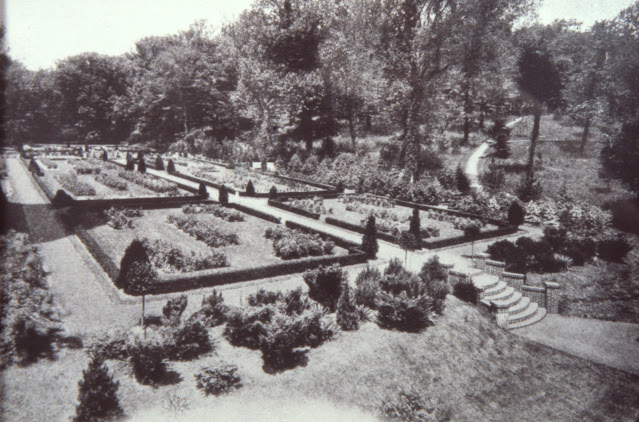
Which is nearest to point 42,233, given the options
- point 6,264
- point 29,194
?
point 6,264

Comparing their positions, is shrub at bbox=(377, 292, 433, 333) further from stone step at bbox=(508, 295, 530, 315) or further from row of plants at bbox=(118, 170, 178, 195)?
row of plants at bbox=(118, 170, 178, 195)

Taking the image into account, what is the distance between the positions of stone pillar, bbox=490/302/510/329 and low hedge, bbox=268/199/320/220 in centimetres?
1267

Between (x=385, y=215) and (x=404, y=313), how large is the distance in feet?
45.7

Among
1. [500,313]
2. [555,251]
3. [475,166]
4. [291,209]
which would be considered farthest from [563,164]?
[500,313]

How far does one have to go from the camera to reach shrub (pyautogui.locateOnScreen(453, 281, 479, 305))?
14.7m

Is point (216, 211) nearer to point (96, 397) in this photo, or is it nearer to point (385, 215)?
point (385, 215)

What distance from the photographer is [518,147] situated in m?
49.2

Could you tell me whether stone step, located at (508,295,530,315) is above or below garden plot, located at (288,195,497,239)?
below

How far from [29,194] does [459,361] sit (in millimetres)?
29994

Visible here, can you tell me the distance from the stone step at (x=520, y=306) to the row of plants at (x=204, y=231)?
11.5m

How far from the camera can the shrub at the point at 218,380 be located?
8422mm

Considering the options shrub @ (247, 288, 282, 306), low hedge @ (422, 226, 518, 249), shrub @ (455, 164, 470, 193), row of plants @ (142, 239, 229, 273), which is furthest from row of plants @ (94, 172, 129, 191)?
→ shrub @ (455, 164, 470, 193)

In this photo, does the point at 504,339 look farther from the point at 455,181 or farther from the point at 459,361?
the point at 455,181

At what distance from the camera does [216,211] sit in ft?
81.0
